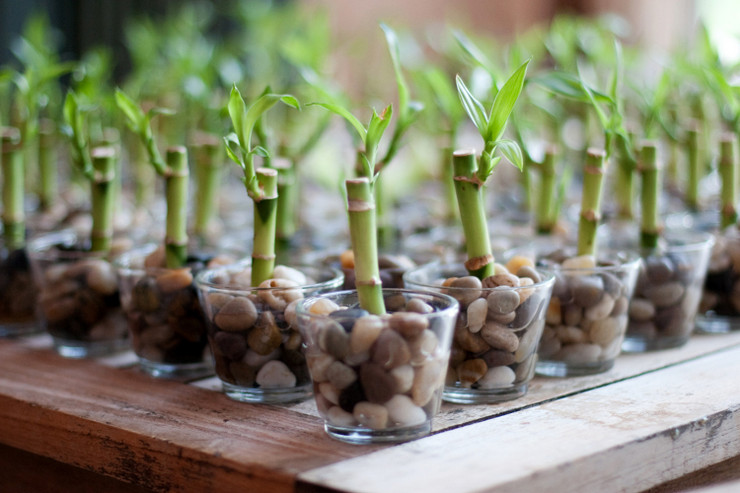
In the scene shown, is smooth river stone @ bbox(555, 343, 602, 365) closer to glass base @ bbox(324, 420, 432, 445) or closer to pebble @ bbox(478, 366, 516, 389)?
pebble @ bbox(478, 366, 516, 389)

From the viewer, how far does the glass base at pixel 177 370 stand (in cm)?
90

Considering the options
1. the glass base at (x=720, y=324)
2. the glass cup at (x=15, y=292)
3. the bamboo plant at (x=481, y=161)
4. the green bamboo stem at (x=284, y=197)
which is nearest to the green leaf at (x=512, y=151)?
the bamboo plant at (x=481, y=161)

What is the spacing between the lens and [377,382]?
2.25 feet

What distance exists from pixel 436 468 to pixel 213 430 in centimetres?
19

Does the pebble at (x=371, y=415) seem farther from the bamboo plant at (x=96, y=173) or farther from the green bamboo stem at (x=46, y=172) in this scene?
the green bamboo stem at (x=46, y=172)

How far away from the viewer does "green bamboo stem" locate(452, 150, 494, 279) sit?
80 centimetres

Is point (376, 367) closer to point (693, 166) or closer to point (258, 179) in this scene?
point (258, 179)

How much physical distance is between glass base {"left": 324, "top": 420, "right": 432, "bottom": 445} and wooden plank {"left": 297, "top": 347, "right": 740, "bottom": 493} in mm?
12

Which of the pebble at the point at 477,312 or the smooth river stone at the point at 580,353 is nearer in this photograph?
the pebble at the point at 477,312

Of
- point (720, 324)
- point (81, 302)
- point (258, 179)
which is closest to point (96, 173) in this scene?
point (81, 302)

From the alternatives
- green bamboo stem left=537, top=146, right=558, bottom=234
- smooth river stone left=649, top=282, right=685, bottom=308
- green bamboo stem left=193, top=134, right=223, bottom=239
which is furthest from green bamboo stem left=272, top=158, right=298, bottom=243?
smooth river stone left=649, top=282, right=685, bottom=308

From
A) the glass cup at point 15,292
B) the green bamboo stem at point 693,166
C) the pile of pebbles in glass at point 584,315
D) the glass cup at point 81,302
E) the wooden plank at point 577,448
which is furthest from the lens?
the green bamboo stem at point 693,166

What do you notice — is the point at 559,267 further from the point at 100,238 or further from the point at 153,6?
the point at 153,6

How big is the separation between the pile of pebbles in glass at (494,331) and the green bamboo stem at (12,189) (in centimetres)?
56
